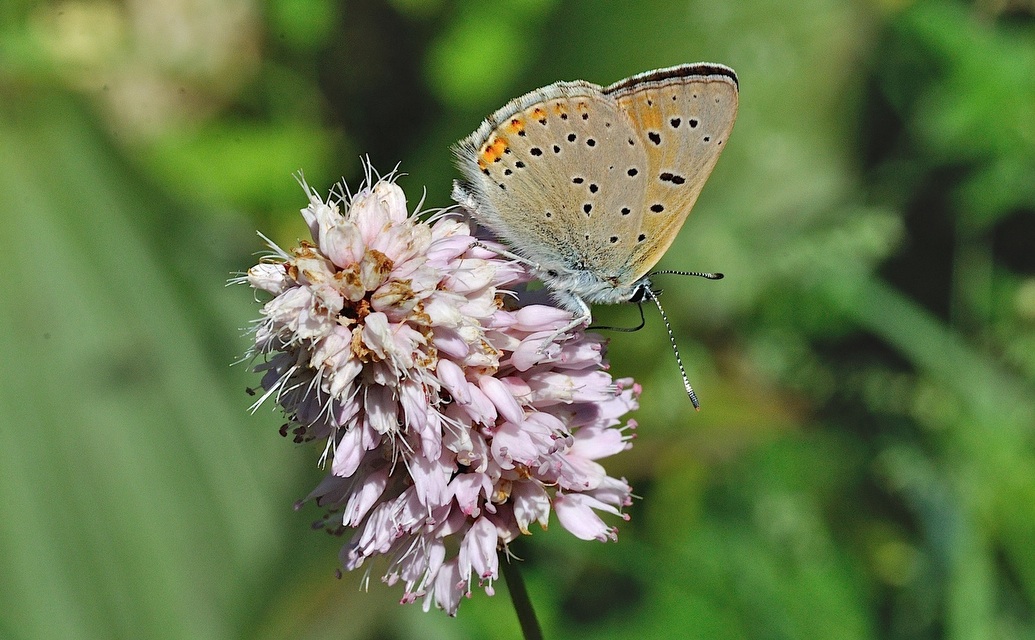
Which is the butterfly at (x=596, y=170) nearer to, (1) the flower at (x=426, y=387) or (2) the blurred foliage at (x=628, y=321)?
(1) the flower at (x=426, y=387)

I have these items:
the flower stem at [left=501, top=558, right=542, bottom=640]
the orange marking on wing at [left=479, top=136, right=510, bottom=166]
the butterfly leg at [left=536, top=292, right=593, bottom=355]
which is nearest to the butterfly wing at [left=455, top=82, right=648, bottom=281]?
the orange marking on wing at [left=479, top=136, right=510, bottom=166]

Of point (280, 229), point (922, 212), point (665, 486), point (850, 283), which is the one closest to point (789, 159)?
point (922, 212)

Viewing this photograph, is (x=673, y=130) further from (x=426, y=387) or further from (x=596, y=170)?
(x=426, y=387)

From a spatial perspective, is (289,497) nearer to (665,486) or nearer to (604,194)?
(665,486)

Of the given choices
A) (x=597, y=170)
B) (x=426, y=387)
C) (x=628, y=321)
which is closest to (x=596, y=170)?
(x=597, y=170)

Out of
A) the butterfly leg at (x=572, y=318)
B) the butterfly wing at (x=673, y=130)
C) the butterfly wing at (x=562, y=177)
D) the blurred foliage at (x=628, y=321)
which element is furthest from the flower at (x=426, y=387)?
the blurred foliage at (x=628, y=321)

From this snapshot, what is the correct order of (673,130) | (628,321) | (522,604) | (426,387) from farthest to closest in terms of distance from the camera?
(628,321)
(673,130)
(522,604)
(426,387)
